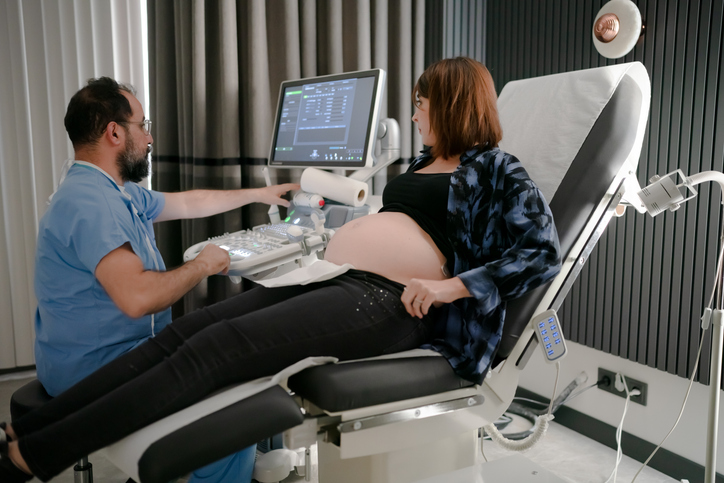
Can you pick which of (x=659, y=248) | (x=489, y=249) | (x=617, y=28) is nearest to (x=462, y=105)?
(x=489, y=249)

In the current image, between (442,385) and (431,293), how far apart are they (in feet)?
0.58

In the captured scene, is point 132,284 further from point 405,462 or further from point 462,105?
point 462,105

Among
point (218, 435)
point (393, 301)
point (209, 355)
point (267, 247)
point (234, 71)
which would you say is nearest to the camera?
point (218, 435)

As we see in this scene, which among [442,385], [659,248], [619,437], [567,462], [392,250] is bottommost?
[567,462]

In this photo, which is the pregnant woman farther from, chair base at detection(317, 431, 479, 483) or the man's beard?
the man's beard

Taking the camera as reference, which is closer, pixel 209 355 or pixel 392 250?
pixel 209 355

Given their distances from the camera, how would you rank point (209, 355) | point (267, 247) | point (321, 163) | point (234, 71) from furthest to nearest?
point (234, 71), point (321, 163), point (267, 247), point (209, 355)

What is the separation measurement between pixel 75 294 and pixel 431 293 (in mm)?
790

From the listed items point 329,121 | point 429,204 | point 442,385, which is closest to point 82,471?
point 442,385

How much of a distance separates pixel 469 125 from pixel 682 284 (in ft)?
2.80

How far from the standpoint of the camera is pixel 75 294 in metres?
1.26

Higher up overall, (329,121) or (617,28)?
(617,28)

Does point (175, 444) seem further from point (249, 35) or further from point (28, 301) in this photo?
point (28, 301)

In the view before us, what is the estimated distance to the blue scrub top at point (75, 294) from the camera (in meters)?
1.22
